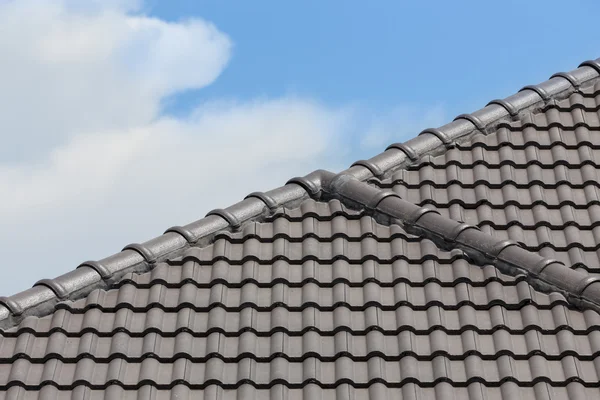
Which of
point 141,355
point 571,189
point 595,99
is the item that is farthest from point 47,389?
point 595,99

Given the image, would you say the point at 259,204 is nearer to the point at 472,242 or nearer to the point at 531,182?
the point at 472,242

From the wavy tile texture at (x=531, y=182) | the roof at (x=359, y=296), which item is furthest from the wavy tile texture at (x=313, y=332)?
the wavy tile texture at (x=531, y=182)

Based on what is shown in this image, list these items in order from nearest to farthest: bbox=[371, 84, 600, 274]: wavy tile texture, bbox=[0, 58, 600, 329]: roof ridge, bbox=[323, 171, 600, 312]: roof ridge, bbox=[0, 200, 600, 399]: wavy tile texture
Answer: bbox=[0, 200, 600, 399]: wavy tile texture, bbox=[323, 171, 600, 312]: roof ridge, bbox=[0, 58, 600, 329]: roof ridge, bbox=[371, 84, 600, 274]: wavy tile texture

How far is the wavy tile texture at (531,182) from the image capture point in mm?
9711

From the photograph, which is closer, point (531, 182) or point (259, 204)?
point (259, 204)

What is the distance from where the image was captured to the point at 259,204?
33.2 ft

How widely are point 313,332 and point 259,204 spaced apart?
194cm

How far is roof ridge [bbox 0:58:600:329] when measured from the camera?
9117mm

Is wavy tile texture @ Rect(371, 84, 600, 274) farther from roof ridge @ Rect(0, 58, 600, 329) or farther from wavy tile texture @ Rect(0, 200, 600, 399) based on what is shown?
wavy tile texture @ Rect(0, 200, 600, 399)

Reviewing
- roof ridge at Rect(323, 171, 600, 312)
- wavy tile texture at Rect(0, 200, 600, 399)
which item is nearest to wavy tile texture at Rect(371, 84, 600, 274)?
roof ridge at Rect(323, 171, 600, 312)

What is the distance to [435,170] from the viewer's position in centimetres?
1078

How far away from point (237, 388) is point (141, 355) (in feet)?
2.72

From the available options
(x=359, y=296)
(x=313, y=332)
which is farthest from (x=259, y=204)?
(x=313, y=332)

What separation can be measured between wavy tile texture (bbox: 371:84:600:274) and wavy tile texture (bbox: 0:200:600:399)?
2.31 ft
